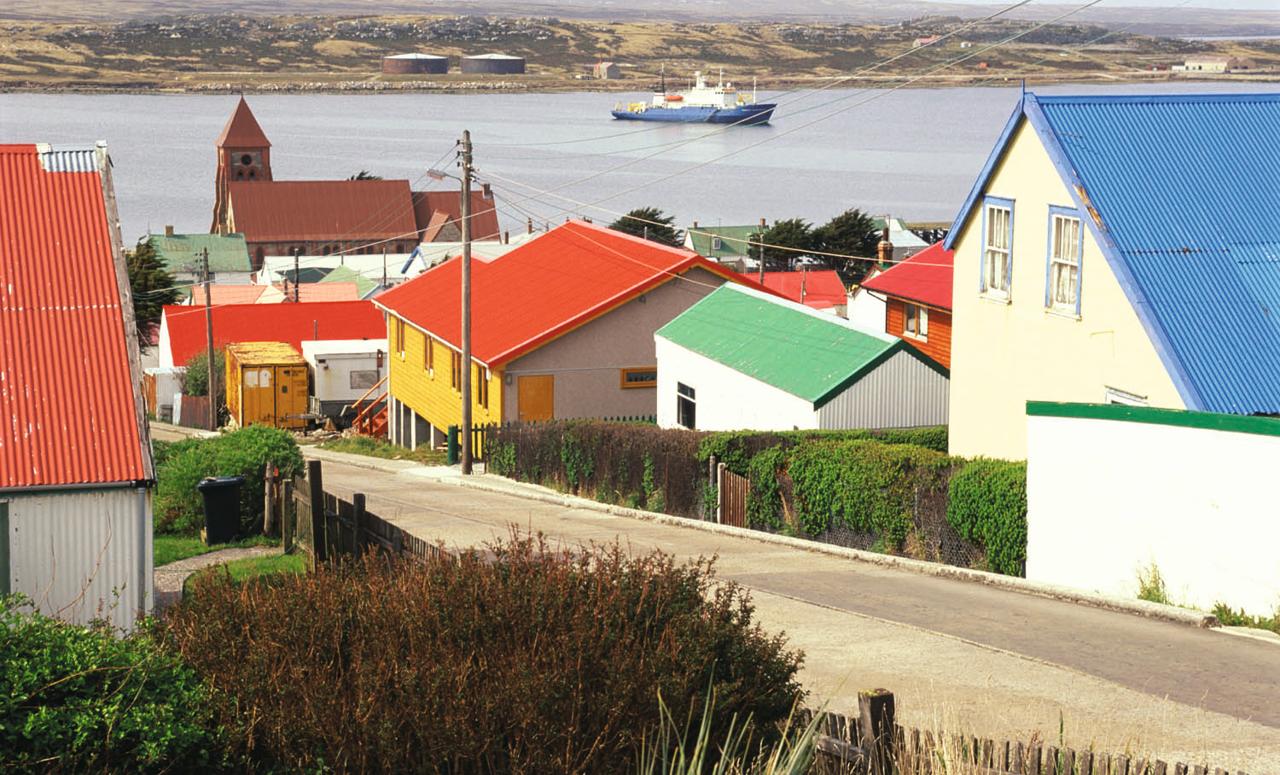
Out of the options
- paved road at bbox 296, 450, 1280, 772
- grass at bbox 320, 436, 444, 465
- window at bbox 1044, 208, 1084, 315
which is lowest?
paved road at bbox 296, 450, 1280, 772

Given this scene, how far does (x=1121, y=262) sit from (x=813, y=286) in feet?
175

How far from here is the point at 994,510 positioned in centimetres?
1794

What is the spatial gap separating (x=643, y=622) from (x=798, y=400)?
62.9 feet

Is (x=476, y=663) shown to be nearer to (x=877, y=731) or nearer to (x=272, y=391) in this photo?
(x=877, y=731)

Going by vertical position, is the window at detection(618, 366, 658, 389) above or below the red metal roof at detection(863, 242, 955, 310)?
below

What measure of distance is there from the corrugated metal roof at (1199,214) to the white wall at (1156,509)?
288 cm

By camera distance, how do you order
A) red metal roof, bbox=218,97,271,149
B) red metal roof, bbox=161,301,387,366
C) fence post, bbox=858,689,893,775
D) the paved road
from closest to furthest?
fence post, bbox=858,689,893,775, the paved road, red metal roof, bbox=161,301,387,366, red metal roof, bbox=218,97,271,149

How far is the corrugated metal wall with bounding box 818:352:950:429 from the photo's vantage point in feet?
90.1

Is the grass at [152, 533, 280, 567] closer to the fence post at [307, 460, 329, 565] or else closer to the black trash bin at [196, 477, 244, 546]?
the black trash bin at [196, 477, 244, 546]

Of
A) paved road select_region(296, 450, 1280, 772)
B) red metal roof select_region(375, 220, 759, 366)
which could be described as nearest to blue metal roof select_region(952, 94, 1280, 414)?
paved road select_region(296, 450, 1280, 772)

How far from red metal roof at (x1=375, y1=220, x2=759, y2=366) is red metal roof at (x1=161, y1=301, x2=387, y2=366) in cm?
1781

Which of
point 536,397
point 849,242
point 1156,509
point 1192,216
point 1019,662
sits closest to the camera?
point 1019,662

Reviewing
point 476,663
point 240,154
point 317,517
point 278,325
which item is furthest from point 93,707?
point 240,154

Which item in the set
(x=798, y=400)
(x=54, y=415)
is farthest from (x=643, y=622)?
(x=798, y=400)
